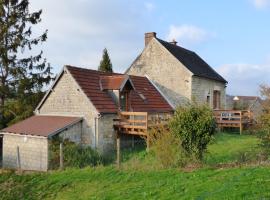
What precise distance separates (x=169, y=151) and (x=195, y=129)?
4.38 ft

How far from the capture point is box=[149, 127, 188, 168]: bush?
47.1ft

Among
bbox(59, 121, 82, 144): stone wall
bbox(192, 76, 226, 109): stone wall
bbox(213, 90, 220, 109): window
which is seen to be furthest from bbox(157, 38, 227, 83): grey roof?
bbox(59, 121, 82, 144): stone wall

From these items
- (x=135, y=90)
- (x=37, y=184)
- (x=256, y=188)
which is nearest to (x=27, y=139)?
(x=37, y=184)

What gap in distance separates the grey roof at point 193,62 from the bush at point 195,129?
54.3ft

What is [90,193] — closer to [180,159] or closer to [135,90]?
[180,159]

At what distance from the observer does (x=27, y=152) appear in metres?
22.1

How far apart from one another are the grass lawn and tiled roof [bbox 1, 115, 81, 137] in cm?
390

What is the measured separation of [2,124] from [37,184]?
596 inches

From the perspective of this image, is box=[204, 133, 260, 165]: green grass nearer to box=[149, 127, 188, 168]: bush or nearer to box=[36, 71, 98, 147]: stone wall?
box=[149, 127, 188, 168]: bush

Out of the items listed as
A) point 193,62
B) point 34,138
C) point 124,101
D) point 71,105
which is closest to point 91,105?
point 71,105

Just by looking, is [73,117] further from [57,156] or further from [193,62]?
[193,62]

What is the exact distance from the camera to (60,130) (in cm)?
2175

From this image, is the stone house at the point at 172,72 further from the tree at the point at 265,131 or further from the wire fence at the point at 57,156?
the tree at the point at 265,131

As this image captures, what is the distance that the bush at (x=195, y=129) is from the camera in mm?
14570
